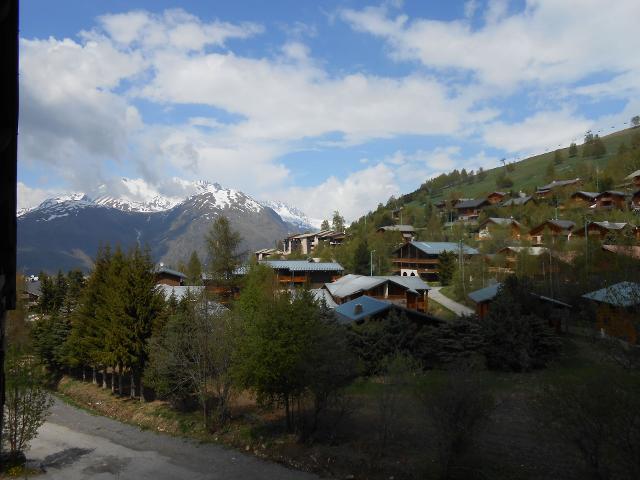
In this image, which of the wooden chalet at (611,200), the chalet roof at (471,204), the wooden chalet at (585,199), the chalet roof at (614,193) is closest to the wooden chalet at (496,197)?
the chalet roof at (471,204)

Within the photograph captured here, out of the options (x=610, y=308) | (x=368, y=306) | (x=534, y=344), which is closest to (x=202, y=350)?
(x=368, y=306)

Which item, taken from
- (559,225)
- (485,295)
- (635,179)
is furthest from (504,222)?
(485,295)

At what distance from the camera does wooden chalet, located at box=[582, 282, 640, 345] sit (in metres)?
19.3

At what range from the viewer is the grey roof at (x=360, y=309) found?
3978 cm

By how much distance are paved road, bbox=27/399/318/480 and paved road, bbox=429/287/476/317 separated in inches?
A: 1305

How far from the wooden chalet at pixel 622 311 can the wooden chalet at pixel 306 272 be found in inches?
1758

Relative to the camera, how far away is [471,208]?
4353 inches

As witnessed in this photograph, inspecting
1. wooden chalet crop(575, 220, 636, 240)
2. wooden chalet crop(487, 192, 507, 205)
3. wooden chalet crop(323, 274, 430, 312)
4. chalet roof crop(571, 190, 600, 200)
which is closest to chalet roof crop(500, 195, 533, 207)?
wooden chalet crop(487, 192, 507, 205)

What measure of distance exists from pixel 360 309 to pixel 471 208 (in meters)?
76.4

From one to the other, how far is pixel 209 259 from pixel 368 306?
941 inches

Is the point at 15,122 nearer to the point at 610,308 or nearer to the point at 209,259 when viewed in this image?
the point at 610,308

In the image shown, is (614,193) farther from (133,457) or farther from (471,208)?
(133,457)

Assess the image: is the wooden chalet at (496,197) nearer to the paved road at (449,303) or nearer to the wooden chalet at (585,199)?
the wooden chalet at (585,199)

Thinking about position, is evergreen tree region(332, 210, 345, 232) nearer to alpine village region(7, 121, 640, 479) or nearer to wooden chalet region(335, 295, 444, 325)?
alpine village region(7, 121, 640, 479)
